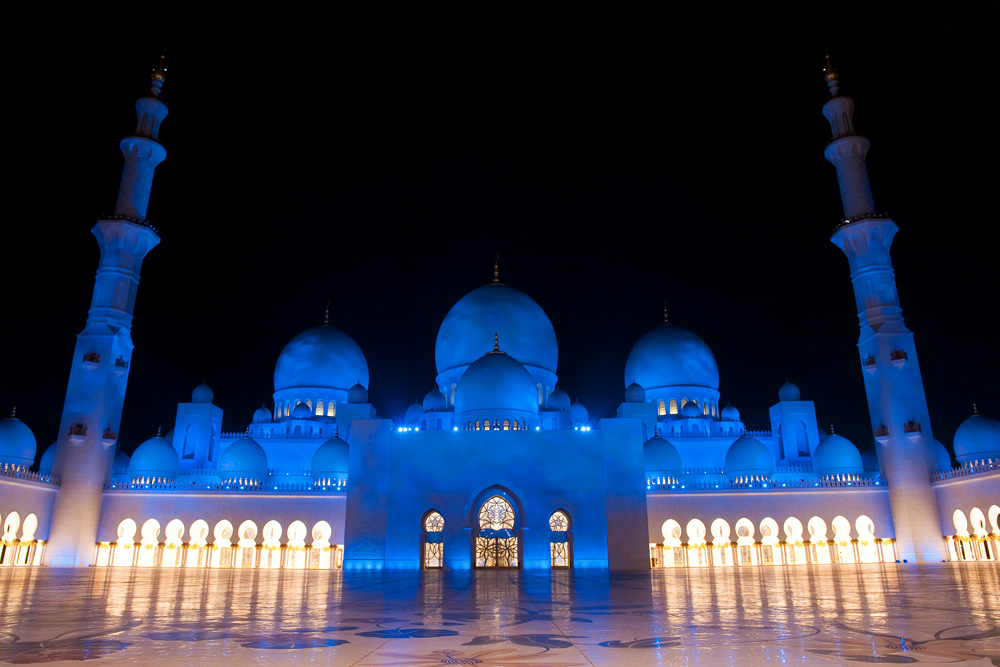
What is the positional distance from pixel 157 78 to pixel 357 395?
1445 centimetres

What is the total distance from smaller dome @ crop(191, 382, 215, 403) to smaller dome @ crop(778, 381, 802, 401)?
962 inches

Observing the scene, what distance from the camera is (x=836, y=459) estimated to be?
77.0ft

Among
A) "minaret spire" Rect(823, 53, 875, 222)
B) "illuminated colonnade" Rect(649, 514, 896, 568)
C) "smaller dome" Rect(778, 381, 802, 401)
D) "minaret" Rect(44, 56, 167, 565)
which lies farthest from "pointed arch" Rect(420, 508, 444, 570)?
"minaret spire" Rect(823, 53, 875, 222)

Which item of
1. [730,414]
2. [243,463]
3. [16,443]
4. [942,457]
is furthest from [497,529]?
[16,443]

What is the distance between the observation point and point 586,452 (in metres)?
19.1

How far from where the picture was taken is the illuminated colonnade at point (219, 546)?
20.9 meters

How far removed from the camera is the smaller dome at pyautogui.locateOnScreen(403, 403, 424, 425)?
25.5 meters

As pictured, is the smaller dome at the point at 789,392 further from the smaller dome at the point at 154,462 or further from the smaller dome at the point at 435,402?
the smaller dome at the point at 154,462

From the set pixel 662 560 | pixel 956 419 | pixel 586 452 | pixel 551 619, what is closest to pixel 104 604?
pixel 551 619

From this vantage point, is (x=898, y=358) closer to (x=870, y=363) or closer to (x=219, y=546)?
(x=870, y=363)

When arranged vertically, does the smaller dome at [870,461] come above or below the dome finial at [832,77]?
below

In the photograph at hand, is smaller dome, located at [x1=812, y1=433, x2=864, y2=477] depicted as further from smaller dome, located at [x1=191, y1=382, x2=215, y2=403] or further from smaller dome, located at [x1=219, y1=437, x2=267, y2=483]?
smaller dome, located at [x1=191, y1=382, x2=215, y2=403]

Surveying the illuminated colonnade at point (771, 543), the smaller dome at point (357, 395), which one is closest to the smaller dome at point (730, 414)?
the illuminated colonnade at point (771, 543)

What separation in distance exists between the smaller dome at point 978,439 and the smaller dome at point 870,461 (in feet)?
9.20
